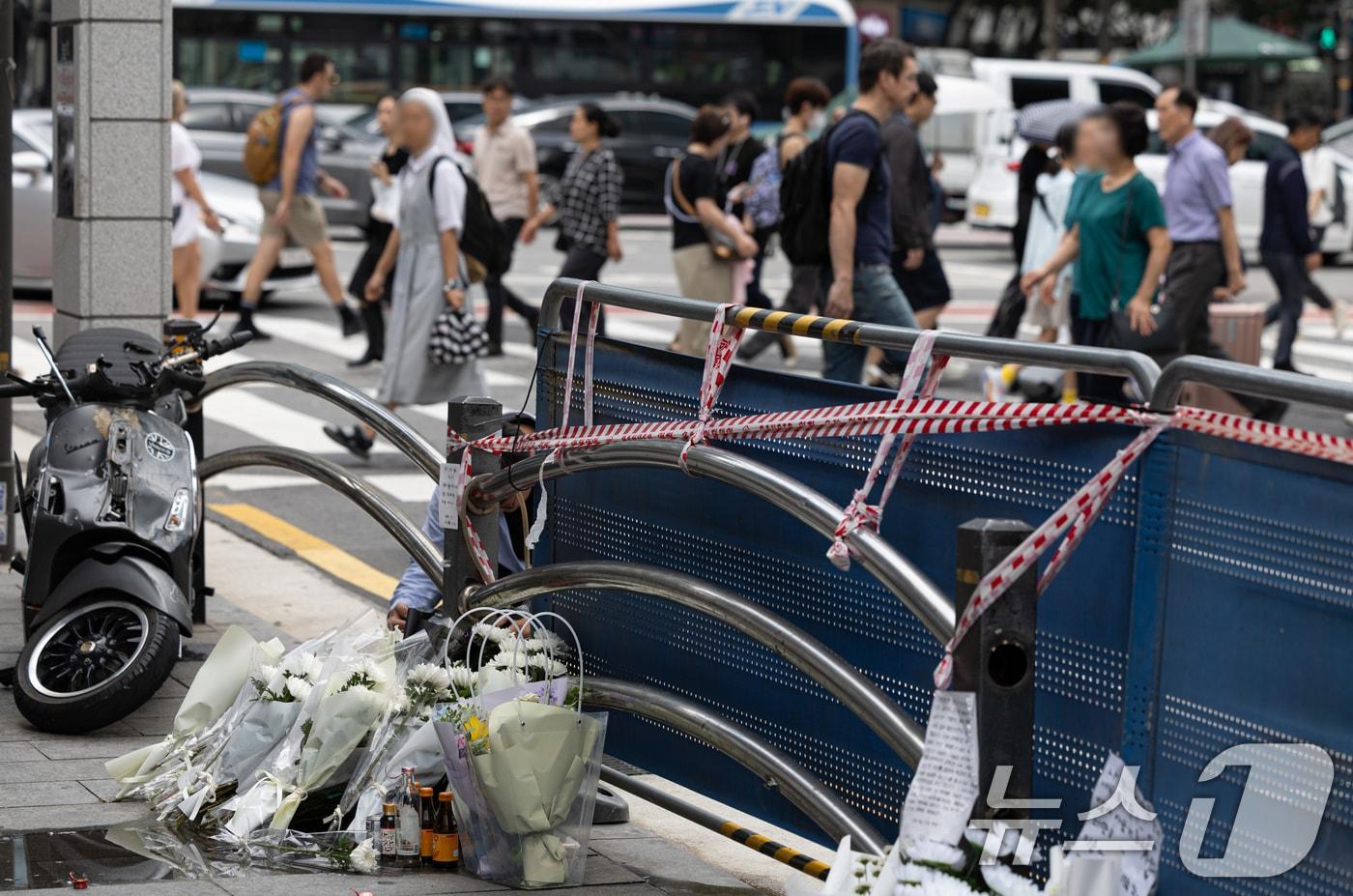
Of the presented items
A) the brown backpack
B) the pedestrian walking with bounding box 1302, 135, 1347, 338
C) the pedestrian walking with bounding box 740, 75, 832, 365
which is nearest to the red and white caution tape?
the pedestrian walking with bounding box 740, 75, 832, 365

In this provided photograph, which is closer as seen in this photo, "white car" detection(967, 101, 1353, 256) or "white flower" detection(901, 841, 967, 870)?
"white flower" detection(901, 841, 967, 870)

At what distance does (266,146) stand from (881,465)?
10.5 meters

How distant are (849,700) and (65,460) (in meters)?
2.64

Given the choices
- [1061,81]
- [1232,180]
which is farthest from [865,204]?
[1061,81]

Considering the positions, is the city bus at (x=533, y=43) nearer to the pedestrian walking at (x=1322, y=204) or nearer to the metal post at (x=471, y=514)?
the pedestrian walking at (x=1322, y=204)

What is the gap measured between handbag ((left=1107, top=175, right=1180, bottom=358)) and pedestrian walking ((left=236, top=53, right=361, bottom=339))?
6255 mm

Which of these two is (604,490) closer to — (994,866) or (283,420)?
(994,866)

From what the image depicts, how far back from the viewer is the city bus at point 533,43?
2920cm

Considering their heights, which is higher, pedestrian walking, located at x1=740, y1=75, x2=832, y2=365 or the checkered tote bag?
pedestrian walking, located at x1=740, y1=75, x2=832, y2=365

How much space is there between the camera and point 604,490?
4934 millimetres

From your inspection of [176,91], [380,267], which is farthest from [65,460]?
[176,91]

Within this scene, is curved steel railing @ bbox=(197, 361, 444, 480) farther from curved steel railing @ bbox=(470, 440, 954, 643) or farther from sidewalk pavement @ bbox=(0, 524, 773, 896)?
sidewalk pavement @ bbox=(0, 524, 773, 896)

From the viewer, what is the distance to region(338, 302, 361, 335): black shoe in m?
14.4

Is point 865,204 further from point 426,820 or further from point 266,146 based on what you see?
point 266,146
